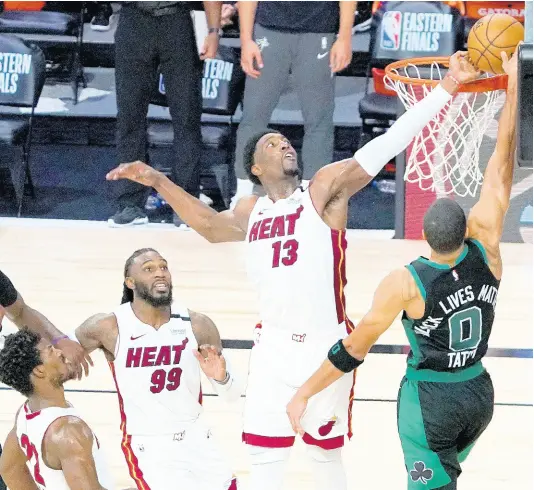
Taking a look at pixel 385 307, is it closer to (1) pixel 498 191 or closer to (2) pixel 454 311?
(2) pixel 454 311

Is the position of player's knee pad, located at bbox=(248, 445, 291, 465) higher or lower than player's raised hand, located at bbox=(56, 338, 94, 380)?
lower

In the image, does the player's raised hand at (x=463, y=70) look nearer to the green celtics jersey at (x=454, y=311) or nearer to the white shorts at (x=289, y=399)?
the green celtics jersey at (x=454, y=311)

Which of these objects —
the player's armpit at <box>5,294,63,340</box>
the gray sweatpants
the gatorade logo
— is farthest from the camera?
the gatorade logo

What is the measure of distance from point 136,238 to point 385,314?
4.96m

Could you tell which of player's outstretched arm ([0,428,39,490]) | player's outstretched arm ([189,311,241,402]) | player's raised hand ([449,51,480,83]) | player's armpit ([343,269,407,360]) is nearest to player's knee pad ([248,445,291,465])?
player's outstretched arm ([189,311,241,402])

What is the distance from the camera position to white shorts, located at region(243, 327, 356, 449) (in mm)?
5168

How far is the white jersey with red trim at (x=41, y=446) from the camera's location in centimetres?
461

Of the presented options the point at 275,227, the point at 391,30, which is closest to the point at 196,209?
the point at 275,227

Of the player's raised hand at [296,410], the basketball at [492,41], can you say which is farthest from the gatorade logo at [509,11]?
the player's raised hand at [296,410]

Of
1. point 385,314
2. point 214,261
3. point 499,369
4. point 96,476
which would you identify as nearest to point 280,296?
point 385,314

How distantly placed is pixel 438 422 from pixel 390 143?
1222 millimetres

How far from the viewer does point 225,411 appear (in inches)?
257

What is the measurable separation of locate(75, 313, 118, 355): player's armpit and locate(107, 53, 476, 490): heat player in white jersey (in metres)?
0.64

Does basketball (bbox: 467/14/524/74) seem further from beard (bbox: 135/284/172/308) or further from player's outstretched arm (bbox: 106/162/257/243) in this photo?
beard (bbox: 135/284/172/308)
